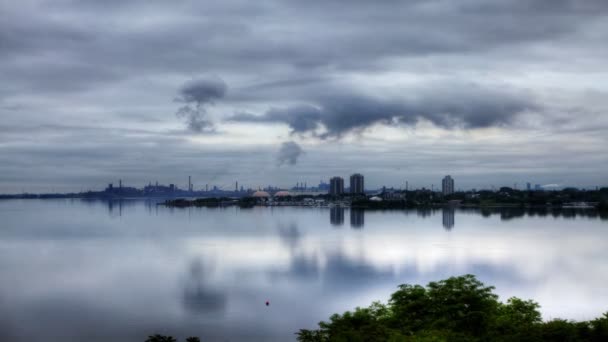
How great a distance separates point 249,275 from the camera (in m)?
17.7

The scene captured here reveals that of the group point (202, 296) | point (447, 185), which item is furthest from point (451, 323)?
point (447, 185)

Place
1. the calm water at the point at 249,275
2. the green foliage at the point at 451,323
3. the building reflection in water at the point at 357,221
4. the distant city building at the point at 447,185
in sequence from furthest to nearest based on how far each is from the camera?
1. the distant city building at the point at 447,185
2. the building reflection in water at the point at 357,221
3. the calm water at the point at 249,275
4. the green foliage at the point at 451,323

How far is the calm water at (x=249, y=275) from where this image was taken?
12.1 m

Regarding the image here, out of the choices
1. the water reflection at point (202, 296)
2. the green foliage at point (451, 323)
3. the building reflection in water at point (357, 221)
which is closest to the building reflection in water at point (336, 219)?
the building reflection in water at point (357, 221)

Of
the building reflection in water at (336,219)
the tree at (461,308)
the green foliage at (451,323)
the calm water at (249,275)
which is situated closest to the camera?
the green foliage at (451,323)

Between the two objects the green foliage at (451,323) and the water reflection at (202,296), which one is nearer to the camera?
the green foliage at (451,323)

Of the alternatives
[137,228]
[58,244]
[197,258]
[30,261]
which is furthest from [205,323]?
[137,228]

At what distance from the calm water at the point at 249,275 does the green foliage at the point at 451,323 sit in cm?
355

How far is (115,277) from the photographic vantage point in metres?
17.6

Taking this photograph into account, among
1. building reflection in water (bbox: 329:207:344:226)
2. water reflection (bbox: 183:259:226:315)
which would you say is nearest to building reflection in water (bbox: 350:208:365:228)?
building reflection in water (bbox: 329:207:344:226)

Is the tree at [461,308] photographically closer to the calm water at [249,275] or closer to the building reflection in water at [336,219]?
the calm water at [249,275]

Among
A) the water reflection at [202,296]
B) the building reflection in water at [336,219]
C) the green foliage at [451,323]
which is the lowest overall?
the water reflection at [202,296]

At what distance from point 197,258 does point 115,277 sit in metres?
4.47

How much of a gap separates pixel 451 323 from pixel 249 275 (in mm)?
10940
